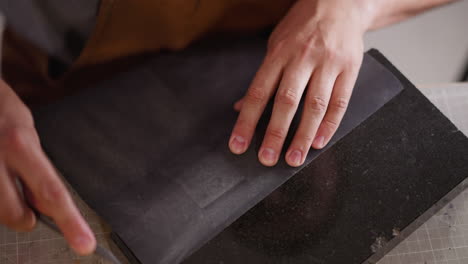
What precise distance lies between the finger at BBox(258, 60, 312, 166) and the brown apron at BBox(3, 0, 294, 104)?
0.61 feet

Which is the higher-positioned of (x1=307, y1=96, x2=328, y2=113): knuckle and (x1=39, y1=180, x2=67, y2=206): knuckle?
(x1=39, y1=180, x2=67, y2=206): knuckle

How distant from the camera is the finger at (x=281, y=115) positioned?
2.38 ft

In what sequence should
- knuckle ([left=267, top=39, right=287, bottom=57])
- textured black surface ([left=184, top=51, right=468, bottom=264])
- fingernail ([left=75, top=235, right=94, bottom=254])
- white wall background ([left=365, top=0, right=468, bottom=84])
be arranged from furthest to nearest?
1. white wall background ([left=365, top=0, right=468, bottom=84])
2. knuckle ([left=267, top=39, right=287, bottom=57])
3. textured black surface ([left=184, top=51, right=468, bottom=264])
4. fingernail ([left=75, top=235, right=94, bottom=254])

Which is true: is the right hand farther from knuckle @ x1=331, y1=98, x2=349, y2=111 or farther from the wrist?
the wrist

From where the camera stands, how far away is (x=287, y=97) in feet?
2.41

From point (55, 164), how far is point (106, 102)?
4.9 inches

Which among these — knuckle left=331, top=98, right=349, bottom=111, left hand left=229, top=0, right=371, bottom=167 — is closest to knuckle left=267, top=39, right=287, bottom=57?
left hand left=229, top=0, right=371, bottom=167

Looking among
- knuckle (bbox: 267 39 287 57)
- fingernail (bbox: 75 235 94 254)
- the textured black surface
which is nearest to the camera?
fingernail (bbox: 75 235 94 254)

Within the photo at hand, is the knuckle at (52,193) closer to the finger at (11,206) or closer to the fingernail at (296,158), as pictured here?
the finger at (11,206)

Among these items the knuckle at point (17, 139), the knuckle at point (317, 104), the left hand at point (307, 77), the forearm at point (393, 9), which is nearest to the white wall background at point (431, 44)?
the forearm at point (393, 9)

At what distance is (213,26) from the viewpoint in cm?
89

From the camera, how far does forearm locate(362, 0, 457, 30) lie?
0.86 m

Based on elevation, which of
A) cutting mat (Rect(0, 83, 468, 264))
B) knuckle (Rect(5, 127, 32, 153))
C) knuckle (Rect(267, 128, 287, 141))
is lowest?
cutting mat (Rect(0, 83, 468, 264))

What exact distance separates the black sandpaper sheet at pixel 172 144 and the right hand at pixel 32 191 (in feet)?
0.41
